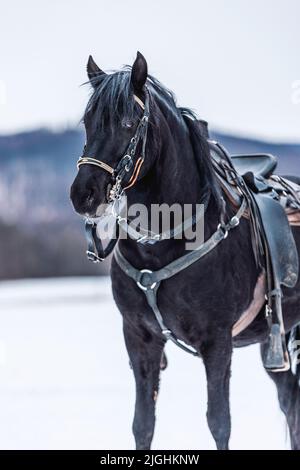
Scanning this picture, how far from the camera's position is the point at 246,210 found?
294 centimetres

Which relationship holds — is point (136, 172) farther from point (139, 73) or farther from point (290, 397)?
point (290, 397)

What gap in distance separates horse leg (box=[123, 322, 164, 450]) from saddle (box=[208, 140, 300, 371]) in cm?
42

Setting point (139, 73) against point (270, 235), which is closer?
point (139, 73)

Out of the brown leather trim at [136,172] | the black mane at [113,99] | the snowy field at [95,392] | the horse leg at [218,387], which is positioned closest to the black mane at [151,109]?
the black mane at [113,99]

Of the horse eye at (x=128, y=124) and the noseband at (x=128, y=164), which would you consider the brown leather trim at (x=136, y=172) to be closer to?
the noseband at (x=128, y=164)

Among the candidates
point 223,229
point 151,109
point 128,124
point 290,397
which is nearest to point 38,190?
point 290,397

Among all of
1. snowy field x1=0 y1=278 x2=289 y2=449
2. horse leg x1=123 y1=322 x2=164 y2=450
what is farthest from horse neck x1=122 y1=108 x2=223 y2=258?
snowy field x1=0 y1=278 x2=289 y2=449

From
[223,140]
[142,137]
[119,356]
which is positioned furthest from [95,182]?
[223,140]

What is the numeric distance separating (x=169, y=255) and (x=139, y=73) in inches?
24.2

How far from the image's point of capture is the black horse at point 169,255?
245 centimetres

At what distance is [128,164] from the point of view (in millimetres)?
2418

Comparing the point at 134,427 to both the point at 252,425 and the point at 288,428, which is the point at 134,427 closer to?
the point at 288,428

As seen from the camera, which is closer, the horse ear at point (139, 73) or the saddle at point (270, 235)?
the horse ear at point (139, 73)

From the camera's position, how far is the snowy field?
3889 mm
